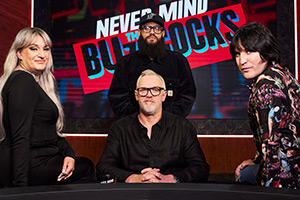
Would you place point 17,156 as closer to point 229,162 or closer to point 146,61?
point 146,61

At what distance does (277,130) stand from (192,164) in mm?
765

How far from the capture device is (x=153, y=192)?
939mm

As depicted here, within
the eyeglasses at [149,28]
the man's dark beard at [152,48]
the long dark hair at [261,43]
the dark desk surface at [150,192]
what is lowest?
the dark desk surface at [150,192]

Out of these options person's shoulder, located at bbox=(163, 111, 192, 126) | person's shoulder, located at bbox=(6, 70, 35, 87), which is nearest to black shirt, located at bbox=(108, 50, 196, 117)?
person's shoulder, located at bbox=(163, 111, 192, 126)

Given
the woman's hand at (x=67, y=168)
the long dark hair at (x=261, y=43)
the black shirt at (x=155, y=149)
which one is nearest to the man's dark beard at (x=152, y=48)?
the black shirt at (x=155, y=149)

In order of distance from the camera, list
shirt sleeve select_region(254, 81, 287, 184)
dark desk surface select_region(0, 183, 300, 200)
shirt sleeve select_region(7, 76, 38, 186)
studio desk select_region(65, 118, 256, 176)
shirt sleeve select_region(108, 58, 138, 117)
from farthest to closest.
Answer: studio desk select_region(65, 118, 256, 176) < shirt sleeve select_region(108, 58, 138, 117) < shirt sleeve select_region(7, 76, 38, 186) < shirt sleeve select_region(254, 81, 287, 184) < dark desk surface select_region(0, 183, 300, 200)

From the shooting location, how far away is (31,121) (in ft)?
5.91

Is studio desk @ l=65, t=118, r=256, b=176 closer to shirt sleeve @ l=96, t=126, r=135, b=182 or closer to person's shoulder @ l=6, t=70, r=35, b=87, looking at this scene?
shirt sleeve @ l=96, t=126, r=135, b=182

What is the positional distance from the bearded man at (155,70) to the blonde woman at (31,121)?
725 millimetres

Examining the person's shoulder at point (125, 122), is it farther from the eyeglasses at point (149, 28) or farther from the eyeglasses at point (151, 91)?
the eyeglasses at point (149, 28)

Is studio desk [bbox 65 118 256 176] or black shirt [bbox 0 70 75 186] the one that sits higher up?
black shirt [bbox 0 70 75 186]

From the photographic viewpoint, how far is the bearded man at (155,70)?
107 inches

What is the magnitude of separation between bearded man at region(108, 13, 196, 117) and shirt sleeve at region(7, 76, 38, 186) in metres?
0.97

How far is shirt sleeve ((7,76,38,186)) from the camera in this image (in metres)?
1.72
